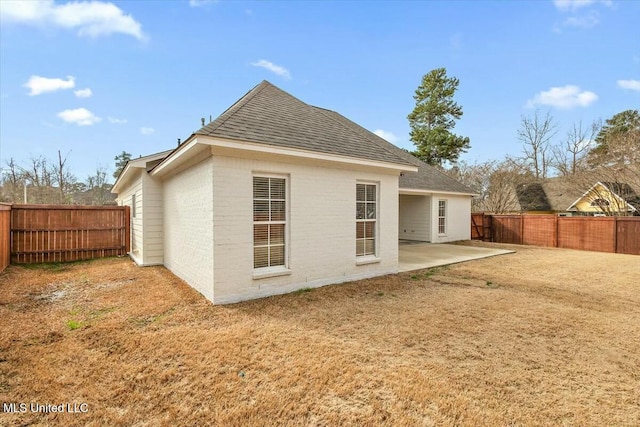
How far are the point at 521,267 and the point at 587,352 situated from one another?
6555mm

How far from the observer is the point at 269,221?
6.02 metres

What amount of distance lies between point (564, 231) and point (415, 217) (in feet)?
23.8

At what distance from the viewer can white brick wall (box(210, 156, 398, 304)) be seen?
5.45 metres

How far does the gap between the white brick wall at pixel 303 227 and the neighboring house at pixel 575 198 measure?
1803 cm

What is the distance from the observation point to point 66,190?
89.9ft

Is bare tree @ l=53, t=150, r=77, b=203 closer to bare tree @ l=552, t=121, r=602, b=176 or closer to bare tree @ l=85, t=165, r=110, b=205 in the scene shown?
bare tree @ l=85, t=165, r=110, b=205

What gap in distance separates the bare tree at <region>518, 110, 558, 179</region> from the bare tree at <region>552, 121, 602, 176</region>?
3.89ft

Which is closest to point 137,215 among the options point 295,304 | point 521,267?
point 295,304

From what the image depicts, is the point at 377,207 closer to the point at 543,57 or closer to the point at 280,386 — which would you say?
the point at 280,386

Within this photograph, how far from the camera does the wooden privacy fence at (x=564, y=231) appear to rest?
43.4ft

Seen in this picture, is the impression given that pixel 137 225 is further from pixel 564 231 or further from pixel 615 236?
pixel 615 236

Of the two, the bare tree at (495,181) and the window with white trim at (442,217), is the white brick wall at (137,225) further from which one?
the bare tree at (495,181)

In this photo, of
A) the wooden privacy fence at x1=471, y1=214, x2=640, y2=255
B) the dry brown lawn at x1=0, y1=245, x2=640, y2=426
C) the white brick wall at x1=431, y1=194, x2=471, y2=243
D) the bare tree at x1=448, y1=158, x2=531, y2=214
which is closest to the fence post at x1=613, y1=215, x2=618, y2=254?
the wooden privacy fence at x1=471, y1=214, x2=640, y2=255

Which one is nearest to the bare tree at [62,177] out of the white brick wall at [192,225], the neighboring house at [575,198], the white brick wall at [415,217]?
the white brick wall at [192,225]
